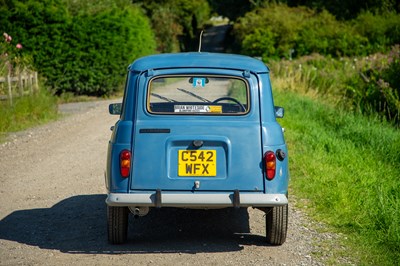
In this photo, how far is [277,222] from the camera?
6.73 m

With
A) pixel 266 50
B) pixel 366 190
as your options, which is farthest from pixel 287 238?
pixel 266 50

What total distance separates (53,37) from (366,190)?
60.8 feet

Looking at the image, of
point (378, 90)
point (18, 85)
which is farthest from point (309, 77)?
point (18, 85)

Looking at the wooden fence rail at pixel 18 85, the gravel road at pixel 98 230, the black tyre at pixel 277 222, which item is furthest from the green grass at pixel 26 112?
the black tyre at pixel 277 222

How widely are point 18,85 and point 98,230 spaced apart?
12.1 m

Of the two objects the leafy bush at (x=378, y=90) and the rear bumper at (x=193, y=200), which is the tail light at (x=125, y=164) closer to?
the rear bumper at (x=193, y=200)

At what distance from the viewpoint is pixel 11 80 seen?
1833 centimetres

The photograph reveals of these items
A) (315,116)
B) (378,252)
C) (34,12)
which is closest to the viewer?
(378,252)

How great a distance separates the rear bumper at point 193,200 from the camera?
6336mm

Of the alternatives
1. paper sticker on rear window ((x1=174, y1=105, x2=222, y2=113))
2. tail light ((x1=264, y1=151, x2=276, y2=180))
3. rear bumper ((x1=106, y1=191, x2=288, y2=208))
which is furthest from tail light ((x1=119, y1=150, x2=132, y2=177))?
tail light ((x1=264, y1=151, x2=276, y2=180))

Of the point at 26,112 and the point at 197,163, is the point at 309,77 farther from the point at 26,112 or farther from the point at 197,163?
the point at 197,163

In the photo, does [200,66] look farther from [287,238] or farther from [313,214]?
[313,214]

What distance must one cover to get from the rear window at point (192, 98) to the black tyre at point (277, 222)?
95cm

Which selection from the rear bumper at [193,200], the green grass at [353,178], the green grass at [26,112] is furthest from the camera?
the green grass at [26,112]
